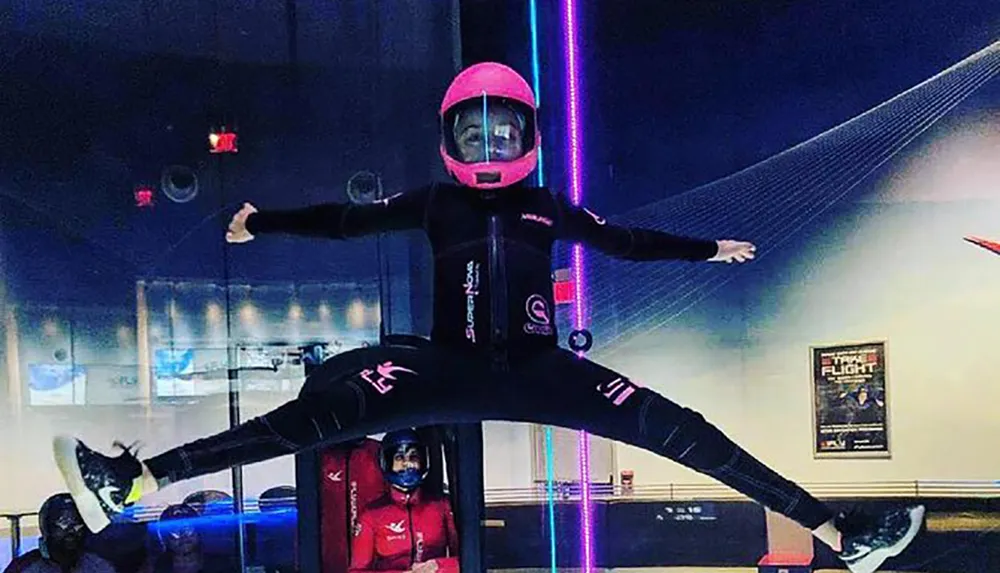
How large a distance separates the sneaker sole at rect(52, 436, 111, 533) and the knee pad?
1.02m

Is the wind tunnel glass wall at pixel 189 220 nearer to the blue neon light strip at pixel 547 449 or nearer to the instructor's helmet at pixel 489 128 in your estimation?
the blue neon light strip at pixel 547 449

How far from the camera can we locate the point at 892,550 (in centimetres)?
203

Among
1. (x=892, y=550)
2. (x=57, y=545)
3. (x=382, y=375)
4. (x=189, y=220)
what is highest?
(x=189, y=220)

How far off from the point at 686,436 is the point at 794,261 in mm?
1180

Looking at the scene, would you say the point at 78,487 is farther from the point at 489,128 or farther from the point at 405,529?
the point at 405,529

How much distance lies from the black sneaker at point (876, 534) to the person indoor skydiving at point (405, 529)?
1.10m

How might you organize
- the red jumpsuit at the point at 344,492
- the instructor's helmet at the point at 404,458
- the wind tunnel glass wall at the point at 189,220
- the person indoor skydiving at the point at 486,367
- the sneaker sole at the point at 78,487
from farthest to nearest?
the wind tunnel glass wall at the point at 189,220 → the red jumpsuit at the point at 344,492 → the instructor's helmet at the point at 404,458 → the person indoor skydiving at the point at 486,367 → the sneaker sole at the point at 78,487

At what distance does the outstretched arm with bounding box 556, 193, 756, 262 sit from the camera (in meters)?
2.29

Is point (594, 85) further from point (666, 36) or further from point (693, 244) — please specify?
point (693, 244)

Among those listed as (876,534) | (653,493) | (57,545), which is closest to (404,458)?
(653,493)

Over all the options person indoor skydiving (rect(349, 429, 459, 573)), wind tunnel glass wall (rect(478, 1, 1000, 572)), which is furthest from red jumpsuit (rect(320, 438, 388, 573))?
wind tunnel glass wall (rect(478, 1, 1000, 572))

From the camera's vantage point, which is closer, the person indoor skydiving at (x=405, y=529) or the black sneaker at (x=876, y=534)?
the black sneaker at (x=876, y=534)

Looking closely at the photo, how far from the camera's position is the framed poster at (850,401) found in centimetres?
289

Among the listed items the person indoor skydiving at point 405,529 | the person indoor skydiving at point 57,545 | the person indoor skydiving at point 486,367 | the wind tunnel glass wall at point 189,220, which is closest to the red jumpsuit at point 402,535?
the person indoor skydiving at point 405,529
